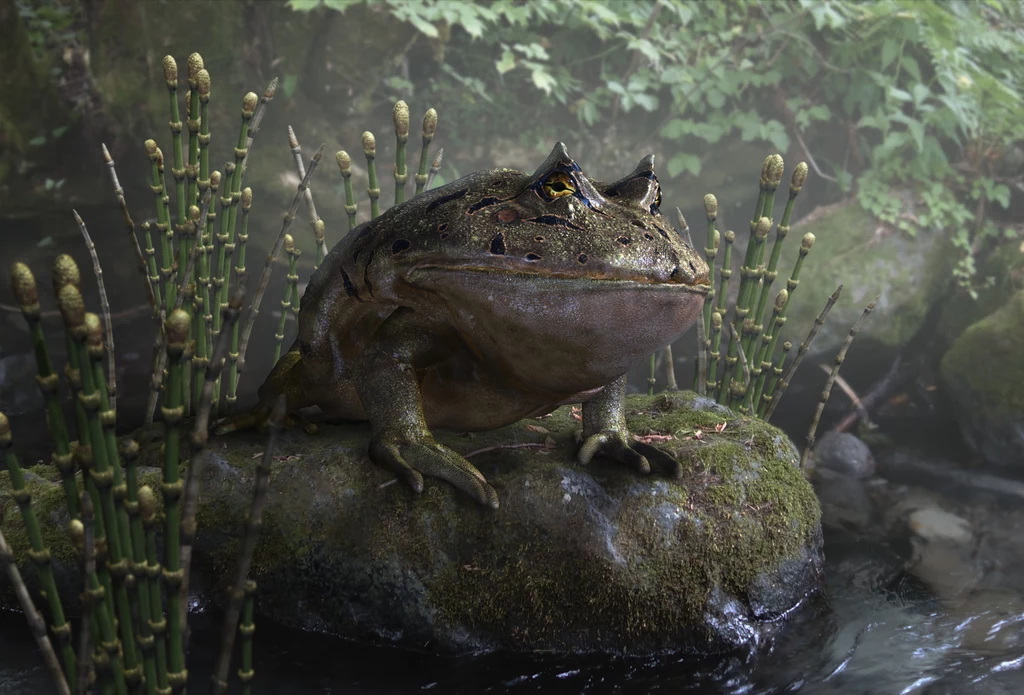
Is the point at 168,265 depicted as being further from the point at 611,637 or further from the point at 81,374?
the point at 611,637

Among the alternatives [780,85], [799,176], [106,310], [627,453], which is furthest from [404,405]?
[780,85]

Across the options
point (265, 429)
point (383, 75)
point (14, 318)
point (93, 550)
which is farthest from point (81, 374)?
point (383, 75)

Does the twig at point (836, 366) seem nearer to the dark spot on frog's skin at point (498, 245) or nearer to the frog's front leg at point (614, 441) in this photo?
the frog's front leg at point (614, 441)

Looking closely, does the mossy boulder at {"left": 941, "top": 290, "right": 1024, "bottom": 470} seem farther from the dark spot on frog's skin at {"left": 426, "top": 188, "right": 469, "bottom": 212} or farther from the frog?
the dark spot on frog's skin at {"left": 426, "top": 188, "right": 469, "bottom": 212}

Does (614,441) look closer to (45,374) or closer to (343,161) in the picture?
(343,161)

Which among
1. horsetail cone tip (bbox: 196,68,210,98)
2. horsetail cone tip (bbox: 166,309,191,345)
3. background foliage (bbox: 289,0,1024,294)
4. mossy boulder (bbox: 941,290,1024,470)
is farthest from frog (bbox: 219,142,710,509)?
background foliage (bbox: 289,0,1024,294)

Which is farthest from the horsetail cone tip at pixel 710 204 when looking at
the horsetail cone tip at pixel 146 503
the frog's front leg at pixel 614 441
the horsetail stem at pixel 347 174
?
the horsetail cone tip at pixel 146 503
